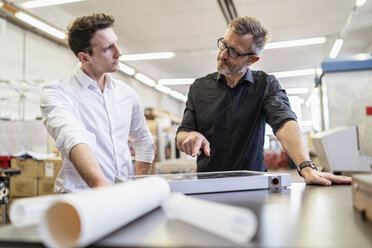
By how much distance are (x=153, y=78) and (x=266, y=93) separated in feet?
27.2

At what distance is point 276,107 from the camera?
66.4 inches

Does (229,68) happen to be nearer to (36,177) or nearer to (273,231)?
(273,231)

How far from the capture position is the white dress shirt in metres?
1.37

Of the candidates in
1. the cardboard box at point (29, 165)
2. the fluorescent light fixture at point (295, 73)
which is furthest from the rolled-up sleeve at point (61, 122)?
the fluorescent light fixture at point (295, 73)

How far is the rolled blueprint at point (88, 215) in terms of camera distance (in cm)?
49

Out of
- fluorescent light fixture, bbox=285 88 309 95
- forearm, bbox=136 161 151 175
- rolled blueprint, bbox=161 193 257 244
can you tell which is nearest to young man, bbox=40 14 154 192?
forearm, bbox=136 161 151 175

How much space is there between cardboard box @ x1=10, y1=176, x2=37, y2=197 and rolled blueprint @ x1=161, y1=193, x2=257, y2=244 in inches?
144

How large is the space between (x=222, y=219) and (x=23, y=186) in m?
3.89

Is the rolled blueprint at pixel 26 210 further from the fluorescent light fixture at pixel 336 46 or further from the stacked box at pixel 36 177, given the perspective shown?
the fluorescent light fixture at pixel 336 46

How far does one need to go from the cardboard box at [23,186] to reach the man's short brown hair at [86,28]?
8.42 feet

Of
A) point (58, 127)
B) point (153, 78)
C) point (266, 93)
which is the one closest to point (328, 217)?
point (58, 127)

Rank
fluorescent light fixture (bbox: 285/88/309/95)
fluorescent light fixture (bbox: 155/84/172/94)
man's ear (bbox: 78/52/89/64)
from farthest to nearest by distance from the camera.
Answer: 1. fluorescent light fixture (bbox: 285/88/309/95)
2. fluorescent light fixture (bbox: 155/84/172/94)
3. man's ear (bbox: 78/52/89/64)

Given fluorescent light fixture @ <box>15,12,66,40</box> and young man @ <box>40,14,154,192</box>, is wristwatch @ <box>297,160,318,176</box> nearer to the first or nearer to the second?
young man @ <box>40,14,154,192</box>

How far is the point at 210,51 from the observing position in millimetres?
7879
